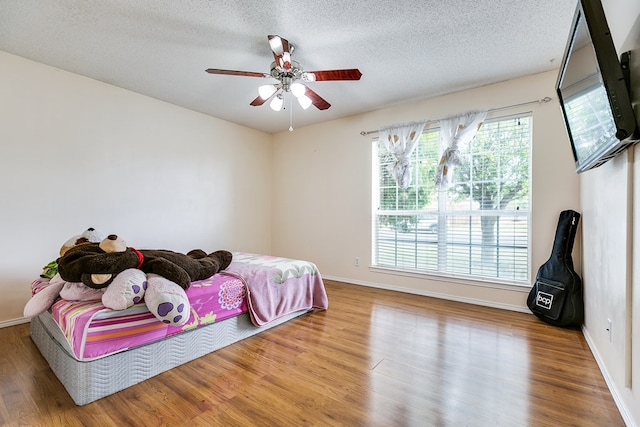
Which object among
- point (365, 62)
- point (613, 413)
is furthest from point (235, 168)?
point (613, 413)

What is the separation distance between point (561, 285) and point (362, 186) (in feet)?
8.42

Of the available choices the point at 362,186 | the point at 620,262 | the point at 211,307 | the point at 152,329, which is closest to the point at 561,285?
the point at 620,262

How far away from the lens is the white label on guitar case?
112 inches

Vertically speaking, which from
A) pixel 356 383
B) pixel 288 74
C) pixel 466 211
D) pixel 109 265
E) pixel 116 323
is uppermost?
pixel 288 74

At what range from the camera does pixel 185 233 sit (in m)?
4.21

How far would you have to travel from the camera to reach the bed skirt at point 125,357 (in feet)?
5.51

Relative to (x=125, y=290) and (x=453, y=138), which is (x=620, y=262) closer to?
(x=453, y=138)

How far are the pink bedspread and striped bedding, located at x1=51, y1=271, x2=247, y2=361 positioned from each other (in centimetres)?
37

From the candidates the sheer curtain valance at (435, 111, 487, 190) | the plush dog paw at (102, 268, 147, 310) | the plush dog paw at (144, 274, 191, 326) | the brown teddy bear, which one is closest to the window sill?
the sheer curtain valance at (435, 111, 487, 190)

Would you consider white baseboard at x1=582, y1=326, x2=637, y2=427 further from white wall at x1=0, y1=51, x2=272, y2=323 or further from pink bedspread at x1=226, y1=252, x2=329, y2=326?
white wall at x1=0, y1=51, x2=272, y2=323

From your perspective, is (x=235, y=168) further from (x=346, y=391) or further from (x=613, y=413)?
(x=613, y=413)

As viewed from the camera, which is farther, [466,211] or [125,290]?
[466,211]

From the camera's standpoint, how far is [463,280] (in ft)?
11.9

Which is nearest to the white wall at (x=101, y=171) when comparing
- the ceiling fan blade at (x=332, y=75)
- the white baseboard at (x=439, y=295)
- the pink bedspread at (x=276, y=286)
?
the pink bedspread at (x=276, y=286)
